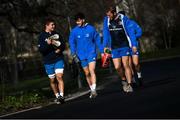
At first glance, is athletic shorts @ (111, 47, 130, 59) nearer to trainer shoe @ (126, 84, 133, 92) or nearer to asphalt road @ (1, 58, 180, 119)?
trainer shoe @ (126, 84, 133, 92)

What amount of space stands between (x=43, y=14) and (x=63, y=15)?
5.58 feet

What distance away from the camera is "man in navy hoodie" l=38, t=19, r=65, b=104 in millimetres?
14531

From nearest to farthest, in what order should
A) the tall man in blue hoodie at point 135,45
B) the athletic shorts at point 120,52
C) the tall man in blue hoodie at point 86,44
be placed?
the tall man in blue hoodie at point 86,44
the athletic shorts at point 120,52
the tall man in blue hoodie at point 135,45

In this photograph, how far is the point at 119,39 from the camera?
1501cm

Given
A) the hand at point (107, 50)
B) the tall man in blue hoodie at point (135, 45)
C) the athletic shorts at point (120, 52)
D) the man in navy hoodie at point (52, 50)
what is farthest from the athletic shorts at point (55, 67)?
the tall man in blue hoodie at point (135, 45)

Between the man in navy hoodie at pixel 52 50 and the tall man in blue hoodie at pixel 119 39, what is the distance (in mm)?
1066

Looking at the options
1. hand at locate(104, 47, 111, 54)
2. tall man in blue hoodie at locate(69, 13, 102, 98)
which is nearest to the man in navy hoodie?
tall man in blue hoodie at locate(69, 13, 102, 98)

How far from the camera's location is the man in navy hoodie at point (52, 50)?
14.5 m

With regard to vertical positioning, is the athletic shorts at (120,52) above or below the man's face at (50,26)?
below

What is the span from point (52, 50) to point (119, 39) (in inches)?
61.4

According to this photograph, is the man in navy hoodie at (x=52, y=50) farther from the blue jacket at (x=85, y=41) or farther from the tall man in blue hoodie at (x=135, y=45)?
the tall man in blue hoodie at (x=135, y=45)

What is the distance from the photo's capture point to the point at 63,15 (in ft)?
84.6

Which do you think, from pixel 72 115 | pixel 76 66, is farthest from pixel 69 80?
pixel 72 115

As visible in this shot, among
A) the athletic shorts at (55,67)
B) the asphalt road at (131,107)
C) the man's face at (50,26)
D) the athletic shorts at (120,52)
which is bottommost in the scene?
the asphalt road at (131,107)
